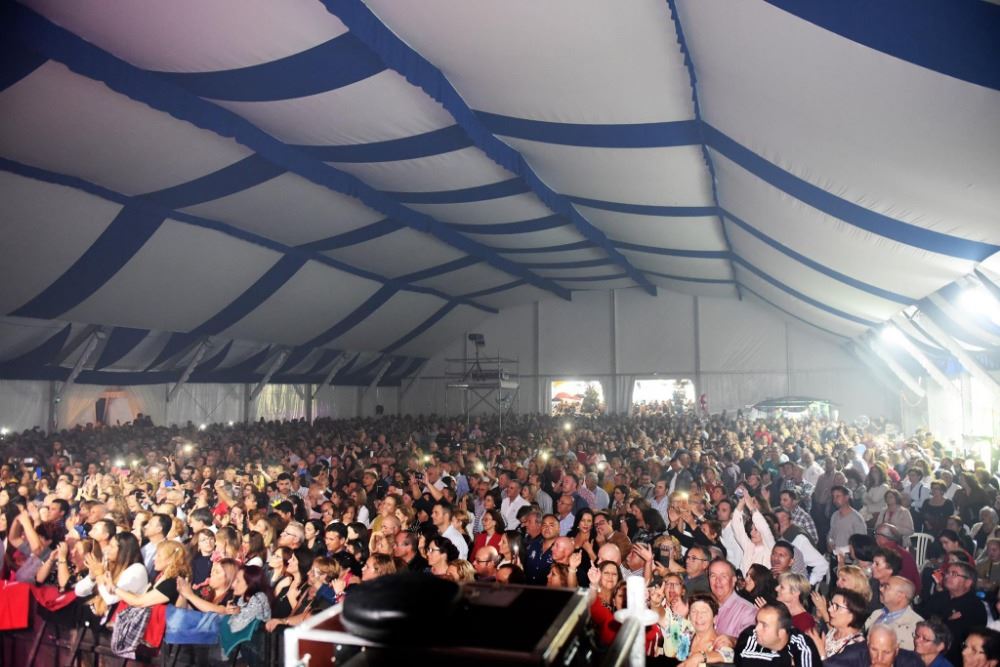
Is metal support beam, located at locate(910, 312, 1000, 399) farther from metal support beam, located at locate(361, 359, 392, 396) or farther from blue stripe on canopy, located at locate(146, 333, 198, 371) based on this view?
metal support beam, located at locate(361, 359, 392, 396)

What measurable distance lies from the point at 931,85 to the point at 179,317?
1256cm

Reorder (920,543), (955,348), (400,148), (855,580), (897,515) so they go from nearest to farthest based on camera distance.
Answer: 1. (855,580)
2. (920,543)
3. (897,515)
4. (400,148)
5. (955,348)

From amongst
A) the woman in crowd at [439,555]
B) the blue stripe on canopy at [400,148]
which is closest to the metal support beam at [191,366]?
the blue stripe on canopy at [400,148]

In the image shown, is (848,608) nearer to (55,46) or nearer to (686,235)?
(55,46)

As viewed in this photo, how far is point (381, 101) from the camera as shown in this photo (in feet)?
23.5

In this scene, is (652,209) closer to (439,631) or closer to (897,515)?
(897,515)

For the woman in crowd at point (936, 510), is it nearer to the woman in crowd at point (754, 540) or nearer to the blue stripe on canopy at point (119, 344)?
the woman in crowd at point (754, 540)

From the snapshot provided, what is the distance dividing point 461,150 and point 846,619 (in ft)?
22.1

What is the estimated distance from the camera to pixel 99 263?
34.3 ft

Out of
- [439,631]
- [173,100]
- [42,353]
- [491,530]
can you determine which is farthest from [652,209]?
[42,353]

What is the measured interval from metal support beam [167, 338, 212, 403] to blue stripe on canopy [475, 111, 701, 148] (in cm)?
979

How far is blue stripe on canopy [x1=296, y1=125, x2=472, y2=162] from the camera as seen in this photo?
8.11 meters

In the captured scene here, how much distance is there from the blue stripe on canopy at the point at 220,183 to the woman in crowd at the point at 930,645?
27.5ft

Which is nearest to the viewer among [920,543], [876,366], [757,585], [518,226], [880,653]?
[880,653]
